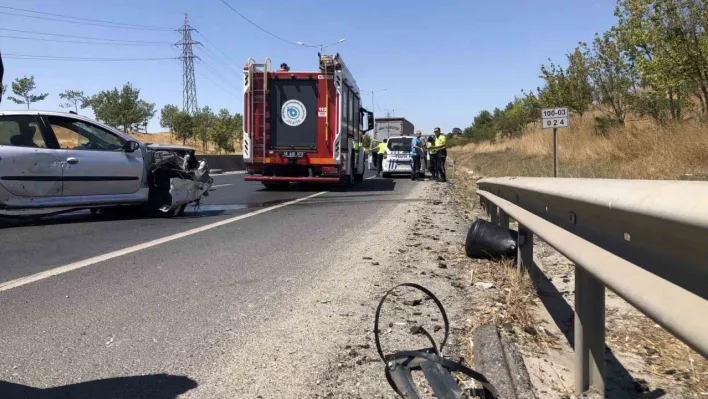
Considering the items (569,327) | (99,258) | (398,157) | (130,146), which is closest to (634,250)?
(569,327)

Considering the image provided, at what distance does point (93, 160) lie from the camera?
9055 millimetres

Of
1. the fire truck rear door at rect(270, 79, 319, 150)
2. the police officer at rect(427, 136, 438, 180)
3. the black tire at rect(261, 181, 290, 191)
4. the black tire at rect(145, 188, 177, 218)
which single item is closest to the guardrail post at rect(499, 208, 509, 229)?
the black tire at rect(145, 188, 177, 218)

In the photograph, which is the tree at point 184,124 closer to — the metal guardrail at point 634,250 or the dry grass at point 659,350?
the dry grass at point 659,350

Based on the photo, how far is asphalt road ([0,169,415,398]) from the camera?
10.3 ft

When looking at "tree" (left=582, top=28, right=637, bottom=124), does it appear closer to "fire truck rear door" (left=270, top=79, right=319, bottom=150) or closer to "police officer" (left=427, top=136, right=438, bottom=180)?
"police officer" (left=427, top=136, right=438, bottom=180)

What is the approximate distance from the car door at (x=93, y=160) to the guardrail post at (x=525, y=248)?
7.04 metres

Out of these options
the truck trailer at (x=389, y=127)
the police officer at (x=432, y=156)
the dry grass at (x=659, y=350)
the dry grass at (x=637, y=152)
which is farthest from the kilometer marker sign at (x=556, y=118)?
the truck trailer at (x=389, y=127)

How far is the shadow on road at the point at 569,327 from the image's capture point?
2896 mm

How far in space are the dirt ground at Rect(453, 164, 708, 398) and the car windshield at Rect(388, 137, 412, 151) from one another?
17797 millimetres

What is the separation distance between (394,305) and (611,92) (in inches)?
915

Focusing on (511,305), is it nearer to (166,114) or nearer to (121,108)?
(121,108)

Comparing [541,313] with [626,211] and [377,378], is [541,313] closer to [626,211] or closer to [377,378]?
[377,378]

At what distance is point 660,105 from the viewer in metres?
19.5

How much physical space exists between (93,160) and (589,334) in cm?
847
